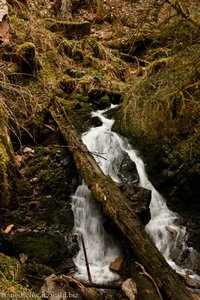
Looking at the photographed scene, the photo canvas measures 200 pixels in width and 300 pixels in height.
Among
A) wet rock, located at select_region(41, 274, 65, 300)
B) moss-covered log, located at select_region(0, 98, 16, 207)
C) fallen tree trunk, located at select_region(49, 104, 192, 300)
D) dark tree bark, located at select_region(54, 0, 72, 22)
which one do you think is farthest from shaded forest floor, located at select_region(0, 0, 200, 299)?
dark tree bark, located at select_region(54, 0, 72, 22)

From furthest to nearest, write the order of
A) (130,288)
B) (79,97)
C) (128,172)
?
(79,97)
(128,172)
(130,288)

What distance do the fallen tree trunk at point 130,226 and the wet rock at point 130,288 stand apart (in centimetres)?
26

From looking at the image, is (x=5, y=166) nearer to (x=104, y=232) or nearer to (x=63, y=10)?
(x=104, y=232)

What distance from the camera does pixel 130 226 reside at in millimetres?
4195

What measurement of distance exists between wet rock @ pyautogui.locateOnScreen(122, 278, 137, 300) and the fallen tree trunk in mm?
263

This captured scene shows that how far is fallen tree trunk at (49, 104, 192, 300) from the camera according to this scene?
3.64m

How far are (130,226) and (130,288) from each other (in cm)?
78

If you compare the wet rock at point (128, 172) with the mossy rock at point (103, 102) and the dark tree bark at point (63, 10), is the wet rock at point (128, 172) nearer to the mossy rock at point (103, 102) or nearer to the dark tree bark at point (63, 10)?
the mossy rock at point (103, 102)

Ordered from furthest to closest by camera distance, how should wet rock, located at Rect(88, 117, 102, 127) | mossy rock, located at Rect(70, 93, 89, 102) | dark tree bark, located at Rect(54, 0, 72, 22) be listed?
dark tree bark, located at Rect(54, 0, 72, 22)
mossy rock, located at Rect(70, 93, 89, 102)
wet rock, located at Rect(88, 117, 102, 127)

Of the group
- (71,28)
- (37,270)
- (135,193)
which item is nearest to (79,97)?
(135,193)

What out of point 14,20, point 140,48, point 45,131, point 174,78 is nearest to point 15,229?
point 45,131

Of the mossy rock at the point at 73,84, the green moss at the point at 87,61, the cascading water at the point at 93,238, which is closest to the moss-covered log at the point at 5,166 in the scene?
the cascading water at the point at 93,238

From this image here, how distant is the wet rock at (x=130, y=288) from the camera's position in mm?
3707

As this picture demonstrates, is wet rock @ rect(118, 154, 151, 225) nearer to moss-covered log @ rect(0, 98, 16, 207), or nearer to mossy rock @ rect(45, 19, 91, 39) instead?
moss-covered log @ rect(0, 98, 16, 207)
